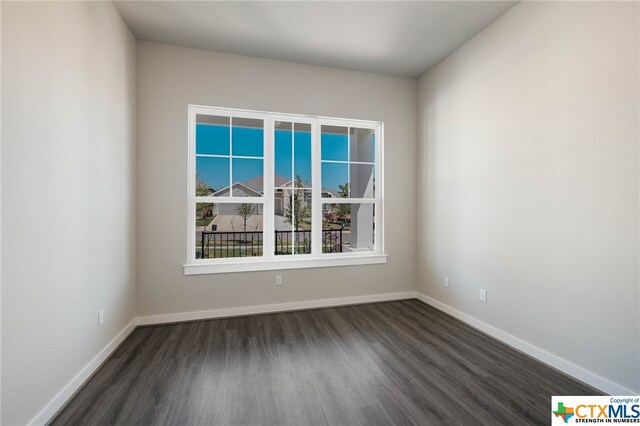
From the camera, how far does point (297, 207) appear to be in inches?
139

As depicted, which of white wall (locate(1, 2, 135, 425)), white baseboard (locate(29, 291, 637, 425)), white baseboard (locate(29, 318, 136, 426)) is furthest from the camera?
white baseboard (locate(29, 291, 637, 425))

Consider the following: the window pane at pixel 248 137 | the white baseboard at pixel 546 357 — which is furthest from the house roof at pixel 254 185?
the white baseboard at pixel 546 357

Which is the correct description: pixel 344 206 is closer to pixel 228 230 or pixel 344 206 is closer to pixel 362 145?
pixel 362 145

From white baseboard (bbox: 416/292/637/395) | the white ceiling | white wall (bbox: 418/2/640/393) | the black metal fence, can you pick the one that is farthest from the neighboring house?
A: white baseboard (bbox: 416/292/637/395)

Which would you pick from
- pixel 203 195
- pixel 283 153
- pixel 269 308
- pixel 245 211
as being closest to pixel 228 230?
pixel 245 211

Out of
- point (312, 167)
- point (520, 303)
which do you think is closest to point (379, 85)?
point (312, 167)

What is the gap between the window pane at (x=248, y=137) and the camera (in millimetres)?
3314

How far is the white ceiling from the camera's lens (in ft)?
8.04

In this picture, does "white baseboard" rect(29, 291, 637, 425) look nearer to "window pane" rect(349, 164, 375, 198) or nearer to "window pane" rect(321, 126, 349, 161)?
"window pane" rect(349, 164, 375, 198)

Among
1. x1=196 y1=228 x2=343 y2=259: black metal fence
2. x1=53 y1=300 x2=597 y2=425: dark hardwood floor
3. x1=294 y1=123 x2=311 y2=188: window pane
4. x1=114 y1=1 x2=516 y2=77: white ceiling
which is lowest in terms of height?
x1=53 y1=300 x2=597 y2=425: dark hardwood floor

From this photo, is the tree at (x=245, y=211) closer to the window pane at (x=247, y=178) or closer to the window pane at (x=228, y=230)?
the window pane at (x=228, y=230)

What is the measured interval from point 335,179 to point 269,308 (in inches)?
70.2

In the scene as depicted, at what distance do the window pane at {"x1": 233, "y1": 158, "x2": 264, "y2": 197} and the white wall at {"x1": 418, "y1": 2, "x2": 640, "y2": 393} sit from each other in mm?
2225

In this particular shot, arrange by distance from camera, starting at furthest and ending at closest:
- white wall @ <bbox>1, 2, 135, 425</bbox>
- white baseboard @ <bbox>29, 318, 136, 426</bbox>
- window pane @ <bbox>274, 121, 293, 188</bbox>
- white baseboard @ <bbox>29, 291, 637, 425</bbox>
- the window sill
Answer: window pane @ <bbox>274, 121, 293, 188</bbox> < the window sill < white baseboard @ <bbox>29, 291, 637, 425</bbox> < white baseboard @ <bbox>29, 318, 136, 426</bbox> < white wall @ <bbox>1, 2, 135, 425</bbox>
